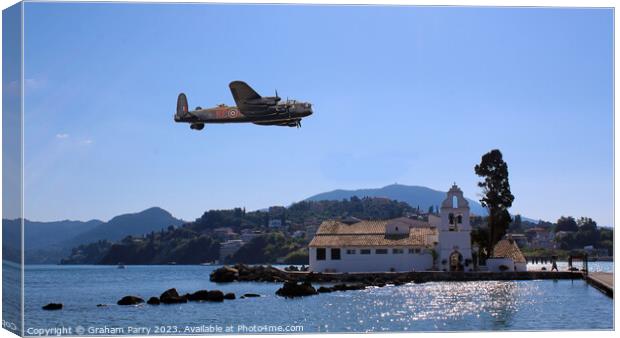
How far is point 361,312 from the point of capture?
34906 millimetres

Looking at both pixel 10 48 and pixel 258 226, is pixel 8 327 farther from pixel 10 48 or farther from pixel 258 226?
pixel 258 226

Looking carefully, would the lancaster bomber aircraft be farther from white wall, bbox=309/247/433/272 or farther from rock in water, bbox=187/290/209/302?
white wall, bbox=309/247/433/272

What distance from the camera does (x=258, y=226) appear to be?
156500mm

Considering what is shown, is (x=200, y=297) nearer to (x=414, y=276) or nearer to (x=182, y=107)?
(x=182, y=107)

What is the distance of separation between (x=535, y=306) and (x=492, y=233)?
20.9 meters

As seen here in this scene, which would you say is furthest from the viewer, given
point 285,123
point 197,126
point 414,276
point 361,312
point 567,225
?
point 567,225

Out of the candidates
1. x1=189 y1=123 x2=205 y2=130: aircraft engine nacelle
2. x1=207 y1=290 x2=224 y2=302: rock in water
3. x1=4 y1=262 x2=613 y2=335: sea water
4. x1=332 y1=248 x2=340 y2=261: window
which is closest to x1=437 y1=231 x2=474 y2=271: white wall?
x1=332 y1=248 x2=340 y2=261: window

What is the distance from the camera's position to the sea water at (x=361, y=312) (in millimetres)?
26500

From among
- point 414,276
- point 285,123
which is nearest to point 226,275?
point 414,276

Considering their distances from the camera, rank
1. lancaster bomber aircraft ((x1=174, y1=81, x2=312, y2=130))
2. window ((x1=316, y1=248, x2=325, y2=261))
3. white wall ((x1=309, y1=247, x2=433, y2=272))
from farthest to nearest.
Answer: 1. window ((x1=316, y1=248, x2=325, y2=261))
2. white wall ((x1=309, y1=247, x2=433, y2=272))
3. lancaster bomber aircraft ((x1=174, y1=81, x2=312, y2=130))

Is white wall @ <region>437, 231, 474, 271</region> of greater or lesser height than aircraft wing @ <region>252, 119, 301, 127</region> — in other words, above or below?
below

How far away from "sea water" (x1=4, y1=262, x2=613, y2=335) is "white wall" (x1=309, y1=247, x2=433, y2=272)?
7.25 metres

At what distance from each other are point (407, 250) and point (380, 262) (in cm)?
184

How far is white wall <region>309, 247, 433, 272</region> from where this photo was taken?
55250 millimetres
